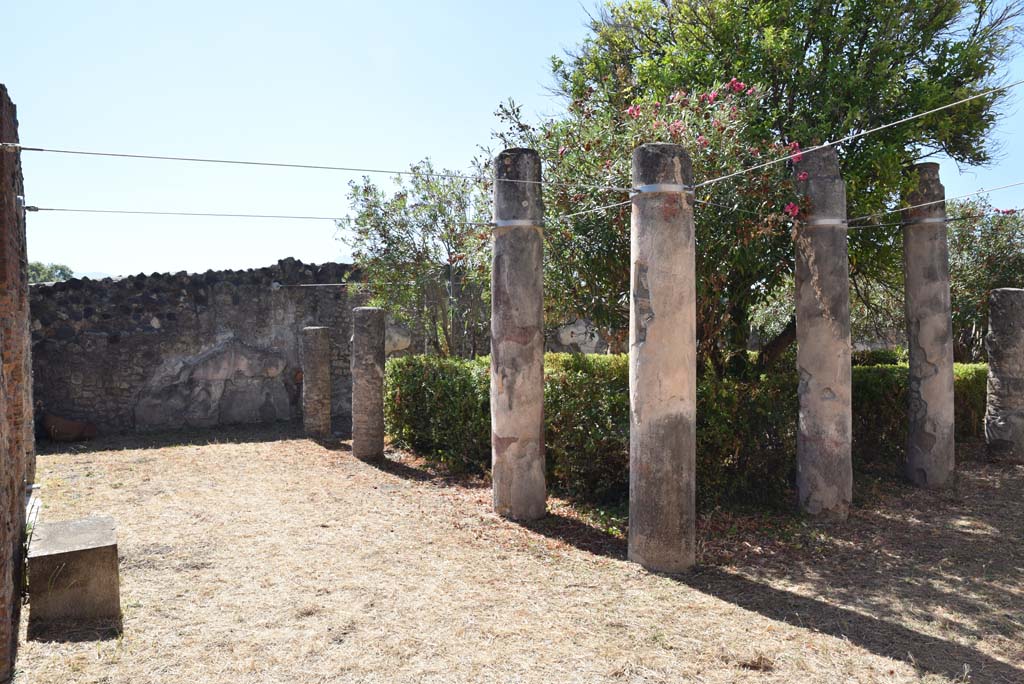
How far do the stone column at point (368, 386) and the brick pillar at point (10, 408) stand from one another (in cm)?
448

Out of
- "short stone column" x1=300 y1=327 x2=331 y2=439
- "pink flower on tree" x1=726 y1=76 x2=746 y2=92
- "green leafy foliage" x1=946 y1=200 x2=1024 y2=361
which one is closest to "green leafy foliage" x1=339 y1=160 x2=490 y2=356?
"short stone column" x1=300 y1=327 x2=331 y2=439

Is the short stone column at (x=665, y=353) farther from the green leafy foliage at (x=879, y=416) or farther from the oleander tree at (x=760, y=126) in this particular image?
the green leafy foliage at (x=879, y=416)

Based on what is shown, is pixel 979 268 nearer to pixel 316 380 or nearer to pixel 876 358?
pixel 876 358

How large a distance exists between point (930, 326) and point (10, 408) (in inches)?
335

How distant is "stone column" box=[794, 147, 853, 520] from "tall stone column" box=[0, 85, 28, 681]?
6018 millimetres

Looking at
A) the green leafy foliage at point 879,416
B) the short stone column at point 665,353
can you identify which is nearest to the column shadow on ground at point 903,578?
the short stone column at point 665,353

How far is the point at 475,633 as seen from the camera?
170 inches

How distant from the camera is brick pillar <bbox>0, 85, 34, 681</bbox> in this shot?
12.1ft

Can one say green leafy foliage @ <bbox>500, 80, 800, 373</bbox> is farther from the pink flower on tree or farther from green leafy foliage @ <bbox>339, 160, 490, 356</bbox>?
green leafy foliage @ <bbox>339, 160, 490, 356</bbox>

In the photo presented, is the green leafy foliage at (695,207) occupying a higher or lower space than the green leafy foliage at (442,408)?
higher

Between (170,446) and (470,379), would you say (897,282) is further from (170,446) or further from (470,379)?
(170,446)

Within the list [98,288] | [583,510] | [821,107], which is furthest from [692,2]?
[98,288]

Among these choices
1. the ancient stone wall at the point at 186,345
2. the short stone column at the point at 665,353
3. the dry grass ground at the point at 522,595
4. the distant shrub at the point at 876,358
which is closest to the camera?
the dry grass ground at the point at 522,595

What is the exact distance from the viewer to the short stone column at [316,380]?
38.6 feet
